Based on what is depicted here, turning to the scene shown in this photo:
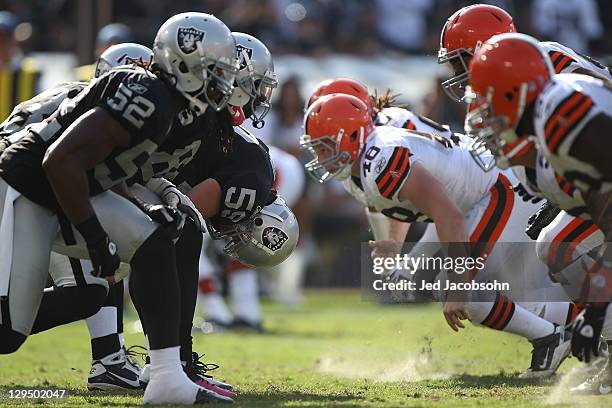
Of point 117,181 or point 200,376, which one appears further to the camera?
point 200,376

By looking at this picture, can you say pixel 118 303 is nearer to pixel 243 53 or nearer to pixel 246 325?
pixel 243 53

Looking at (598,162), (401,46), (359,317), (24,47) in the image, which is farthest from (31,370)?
(401,46)

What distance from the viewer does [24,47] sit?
12523mm

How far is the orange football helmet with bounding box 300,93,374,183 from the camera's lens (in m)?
5.20

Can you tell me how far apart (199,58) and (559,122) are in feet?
4.75

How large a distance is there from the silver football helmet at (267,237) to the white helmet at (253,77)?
0.46m

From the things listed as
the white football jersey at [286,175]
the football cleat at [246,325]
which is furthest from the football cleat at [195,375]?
the white football jersey at [286,175]

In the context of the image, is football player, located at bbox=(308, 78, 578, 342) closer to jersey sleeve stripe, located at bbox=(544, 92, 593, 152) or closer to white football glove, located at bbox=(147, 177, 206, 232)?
white football glove, located at bbox=(147, 177, 206, 232)

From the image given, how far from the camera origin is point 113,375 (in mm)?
4973

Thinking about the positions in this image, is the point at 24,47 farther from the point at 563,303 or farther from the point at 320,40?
the point at 563,303

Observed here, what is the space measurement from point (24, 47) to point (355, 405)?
9518 millimetres

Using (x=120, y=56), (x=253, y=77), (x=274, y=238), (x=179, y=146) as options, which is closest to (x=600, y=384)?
(x=274, y=238)

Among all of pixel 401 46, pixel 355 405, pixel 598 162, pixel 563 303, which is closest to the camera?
pixel 598 162

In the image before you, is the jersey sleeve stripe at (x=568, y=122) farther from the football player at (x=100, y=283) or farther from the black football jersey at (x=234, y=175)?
the black football jersey at (x=234, y=175)
